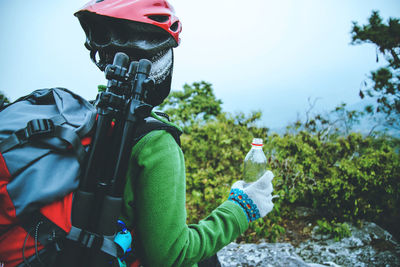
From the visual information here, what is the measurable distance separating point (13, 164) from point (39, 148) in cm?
10

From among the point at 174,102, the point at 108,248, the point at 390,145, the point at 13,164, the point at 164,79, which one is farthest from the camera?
the point at 174,102

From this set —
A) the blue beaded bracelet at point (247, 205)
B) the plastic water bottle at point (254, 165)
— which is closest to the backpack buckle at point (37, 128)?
the blue beaded bracelet at point (247, 205)

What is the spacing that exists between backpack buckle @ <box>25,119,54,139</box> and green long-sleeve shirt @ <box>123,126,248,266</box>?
0.35m

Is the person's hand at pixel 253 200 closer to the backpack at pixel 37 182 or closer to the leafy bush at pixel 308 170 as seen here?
the backpack at pixel 37 182

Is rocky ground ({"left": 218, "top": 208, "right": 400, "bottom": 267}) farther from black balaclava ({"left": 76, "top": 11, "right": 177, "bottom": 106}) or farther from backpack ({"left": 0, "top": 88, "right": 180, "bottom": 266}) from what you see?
black balaclava ({"left": 76, "top": 11, "right": 177, "bottom": 106})

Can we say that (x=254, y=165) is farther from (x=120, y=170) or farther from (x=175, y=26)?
(x=120, y=170)

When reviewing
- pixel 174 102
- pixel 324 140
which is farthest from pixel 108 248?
pixel 174 102

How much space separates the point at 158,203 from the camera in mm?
981

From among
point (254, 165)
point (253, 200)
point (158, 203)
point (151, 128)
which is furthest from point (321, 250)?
point (151, 128)

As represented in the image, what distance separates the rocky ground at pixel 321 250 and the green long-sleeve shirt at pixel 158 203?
2.24 metres

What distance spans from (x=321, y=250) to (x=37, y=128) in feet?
13.3

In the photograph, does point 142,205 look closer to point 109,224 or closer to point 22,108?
point 109,224

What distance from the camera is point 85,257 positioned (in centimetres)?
93

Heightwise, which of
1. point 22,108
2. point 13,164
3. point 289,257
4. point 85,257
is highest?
point 22,108
